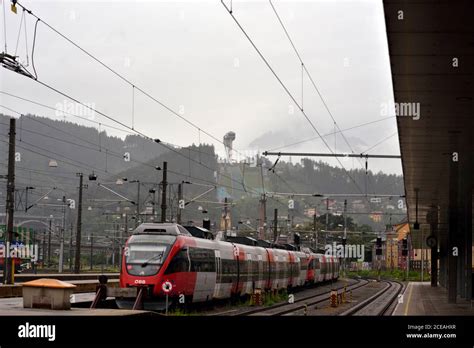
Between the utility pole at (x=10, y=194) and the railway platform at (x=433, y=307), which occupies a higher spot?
the utility pole at (x=10, y=194)

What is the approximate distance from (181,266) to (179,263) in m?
0.20

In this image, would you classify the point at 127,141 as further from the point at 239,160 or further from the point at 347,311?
the point at 347,311

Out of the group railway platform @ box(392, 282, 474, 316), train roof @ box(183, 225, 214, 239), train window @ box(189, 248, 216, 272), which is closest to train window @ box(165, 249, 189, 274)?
train window @ box(189, 248, 216, 272)

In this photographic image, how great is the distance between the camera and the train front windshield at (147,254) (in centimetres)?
2691

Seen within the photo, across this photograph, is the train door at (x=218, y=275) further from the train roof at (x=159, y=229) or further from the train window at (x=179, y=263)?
the train roof at (x=159, y=229)

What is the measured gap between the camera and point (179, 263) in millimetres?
27516

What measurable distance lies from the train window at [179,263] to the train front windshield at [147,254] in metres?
0.36

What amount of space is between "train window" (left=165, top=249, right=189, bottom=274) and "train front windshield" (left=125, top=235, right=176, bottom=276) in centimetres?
36

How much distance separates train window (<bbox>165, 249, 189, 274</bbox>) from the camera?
89.0ft

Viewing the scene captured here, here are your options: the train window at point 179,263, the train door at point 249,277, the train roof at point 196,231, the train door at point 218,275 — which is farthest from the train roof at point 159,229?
the train door at point 249,277

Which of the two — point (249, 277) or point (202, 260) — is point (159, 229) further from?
point (249, 277)

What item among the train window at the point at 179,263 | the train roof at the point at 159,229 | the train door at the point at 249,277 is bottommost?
the train door at the point at 249,277
